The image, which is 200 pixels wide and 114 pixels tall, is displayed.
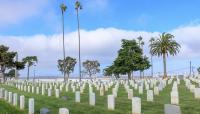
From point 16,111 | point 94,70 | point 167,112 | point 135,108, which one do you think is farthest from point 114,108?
point 94,70

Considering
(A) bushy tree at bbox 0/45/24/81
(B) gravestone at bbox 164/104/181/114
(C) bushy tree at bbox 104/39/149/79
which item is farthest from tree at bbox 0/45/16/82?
(B) gravestone at bbox 164/104/181/114

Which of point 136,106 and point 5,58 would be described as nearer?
point 136,106

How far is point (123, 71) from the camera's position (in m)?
78.3

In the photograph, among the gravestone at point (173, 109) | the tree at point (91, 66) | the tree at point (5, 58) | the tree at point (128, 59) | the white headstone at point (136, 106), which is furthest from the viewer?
the tree at point (91, 66)

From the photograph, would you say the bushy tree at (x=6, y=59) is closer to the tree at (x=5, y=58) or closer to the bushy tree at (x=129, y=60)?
the tree at (x=5, y=58)

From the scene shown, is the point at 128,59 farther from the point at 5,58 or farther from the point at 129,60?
the point at 5,58

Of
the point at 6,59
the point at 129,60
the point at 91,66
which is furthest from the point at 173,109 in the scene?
the point at 91,66

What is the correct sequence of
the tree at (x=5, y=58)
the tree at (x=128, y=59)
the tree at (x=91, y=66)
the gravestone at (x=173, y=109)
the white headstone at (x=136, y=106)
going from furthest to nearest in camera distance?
1. the tree at (x=91, y=66)
2. the tree at (x=5, y=58)
3. the tree at (x=128, y=59)
4. the white headstone at (x=136, y=106)
5. the gravestone at (x=173, y=109)

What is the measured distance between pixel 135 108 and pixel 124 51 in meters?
59.4

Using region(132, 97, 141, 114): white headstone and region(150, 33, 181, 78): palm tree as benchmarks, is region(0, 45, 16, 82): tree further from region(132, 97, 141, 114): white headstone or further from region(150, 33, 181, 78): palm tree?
region(132, 97, 141, 114): white headstone

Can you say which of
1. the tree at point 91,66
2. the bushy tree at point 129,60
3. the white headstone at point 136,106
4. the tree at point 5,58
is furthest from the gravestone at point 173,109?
the tree at point 91,66

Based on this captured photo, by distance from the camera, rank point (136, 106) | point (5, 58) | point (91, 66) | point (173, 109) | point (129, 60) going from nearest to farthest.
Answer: point (173, 109) < point (136, 106) < point (129, 60) < point (5, 58) < point (91, 66)

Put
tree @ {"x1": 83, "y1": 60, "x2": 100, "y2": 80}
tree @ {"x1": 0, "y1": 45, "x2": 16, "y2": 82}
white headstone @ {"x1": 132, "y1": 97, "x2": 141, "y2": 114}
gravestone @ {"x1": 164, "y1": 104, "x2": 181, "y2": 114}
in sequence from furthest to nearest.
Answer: tree @ {"x1": 83, "y1": 60, "x2": 100, "y2": 80} → tree @ {"x1": 0, "y1": 45, "x2": 16, "y2": 82} → white headstone @ {"x1": 132, "y1": 97, "x2": 141, "y2": 114} → gravestone @ {"x1": 164, "y1": 104, "x2": 181, "y2": 114}

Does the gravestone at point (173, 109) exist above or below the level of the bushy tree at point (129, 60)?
below
